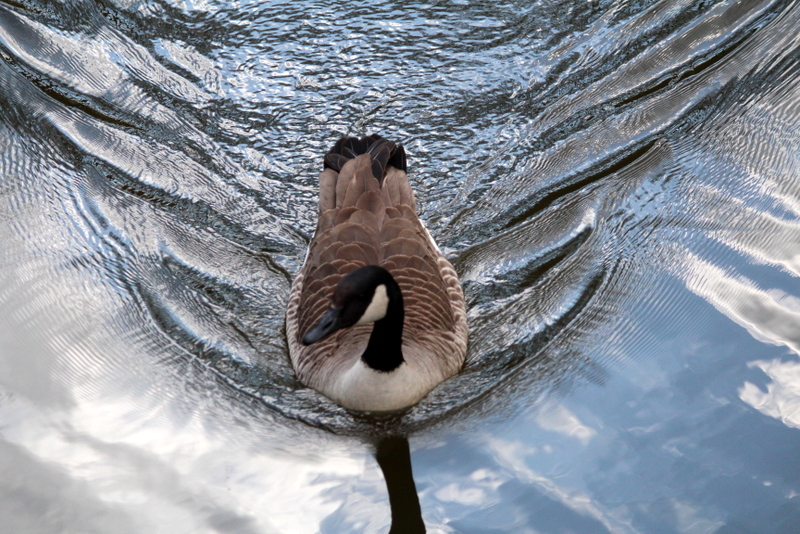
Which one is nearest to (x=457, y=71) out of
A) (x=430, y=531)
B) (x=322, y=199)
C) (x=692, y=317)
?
(x=322, y=199)

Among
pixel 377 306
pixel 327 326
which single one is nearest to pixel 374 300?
pixel 377 306

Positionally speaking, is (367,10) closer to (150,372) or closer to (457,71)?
(457,71)

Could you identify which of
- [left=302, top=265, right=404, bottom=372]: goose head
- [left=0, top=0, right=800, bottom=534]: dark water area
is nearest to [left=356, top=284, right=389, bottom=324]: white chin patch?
[left=302, top=265, right=404, bottom=372]: goose head

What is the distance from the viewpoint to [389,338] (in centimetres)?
494

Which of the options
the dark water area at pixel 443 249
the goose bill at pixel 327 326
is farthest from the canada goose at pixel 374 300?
the dark water area at pixel 443 249

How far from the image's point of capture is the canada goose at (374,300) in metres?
4.80

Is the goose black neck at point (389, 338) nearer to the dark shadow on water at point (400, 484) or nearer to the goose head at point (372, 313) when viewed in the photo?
the goose head at point (372, 313)

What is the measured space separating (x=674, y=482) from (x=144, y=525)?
2954 mm

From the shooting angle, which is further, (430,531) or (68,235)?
(68,235)

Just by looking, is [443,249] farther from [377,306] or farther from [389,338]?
[377,306]

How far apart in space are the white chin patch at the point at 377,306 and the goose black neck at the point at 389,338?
Result: 0.03 m

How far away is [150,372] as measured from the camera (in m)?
5.52

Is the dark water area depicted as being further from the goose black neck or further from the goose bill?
the goose bill

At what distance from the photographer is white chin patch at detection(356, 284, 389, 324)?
4.71 m
